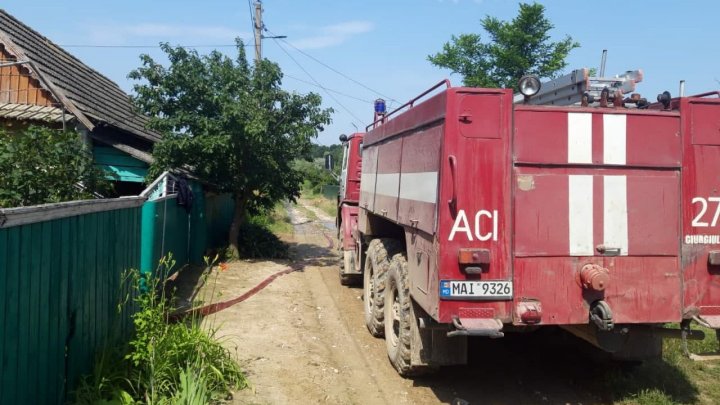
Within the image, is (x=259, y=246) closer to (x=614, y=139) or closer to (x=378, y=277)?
(x=378, y=277)

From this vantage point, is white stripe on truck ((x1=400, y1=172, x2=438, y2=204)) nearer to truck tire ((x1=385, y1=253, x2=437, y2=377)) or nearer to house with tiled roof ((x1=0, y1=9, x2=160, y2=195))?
truck tire ((x1=385, y1=253, x2=437, y2=377))

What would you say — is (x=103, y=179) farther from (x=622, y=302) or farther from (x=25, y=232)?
(x=622, y=302)

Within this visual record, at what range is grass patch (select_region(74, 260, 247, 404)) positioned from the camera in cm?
421

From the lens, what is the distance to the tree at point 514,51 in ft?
94.8

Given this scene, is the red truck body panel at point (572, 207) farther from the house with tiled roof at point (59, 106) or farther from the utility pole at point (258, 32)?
the utility pole at point (258, 32)

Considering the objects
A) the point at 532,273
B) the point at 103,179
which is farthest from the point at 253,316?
the point at 532,273

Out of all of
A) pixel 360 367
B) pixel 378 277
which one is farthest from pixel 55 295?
pixel 378 277

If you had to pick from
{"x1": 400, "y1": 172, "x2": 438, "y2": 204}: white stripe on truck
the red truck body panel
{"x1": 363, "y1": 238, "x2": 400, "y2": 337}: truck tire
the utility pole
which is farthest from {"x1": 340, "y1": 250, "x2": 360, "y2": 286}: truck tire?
the utility pole

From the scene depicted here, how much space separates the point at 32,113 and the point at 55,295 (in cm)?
896

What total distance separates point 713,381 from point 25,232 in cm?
634

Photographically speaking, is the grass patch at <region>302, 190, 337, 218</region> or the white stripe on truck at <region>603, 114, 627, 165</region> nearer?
the white stripe on truck at <region>603, 114, 627, 165</region>

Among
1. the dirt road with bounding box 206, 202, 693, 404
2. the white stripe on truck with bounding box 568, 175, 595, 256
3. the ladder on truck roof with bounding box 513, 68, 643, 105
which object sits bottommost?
the dirt road with bounding box 206, 202, 693, 404

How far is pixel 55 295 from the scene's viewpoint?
12.3 feet

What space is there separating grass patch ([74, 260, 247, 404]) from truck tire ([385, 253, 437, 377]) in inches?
63.2
